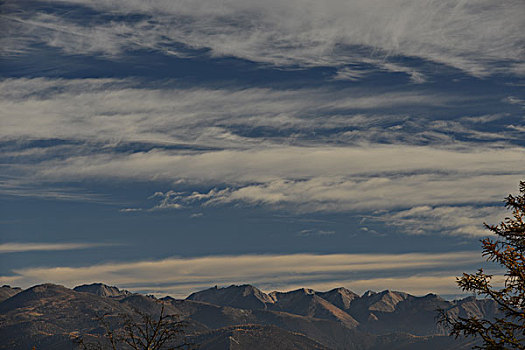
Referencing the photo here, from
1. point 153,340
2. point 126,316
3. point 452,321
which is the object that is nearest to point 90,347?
point 126,316

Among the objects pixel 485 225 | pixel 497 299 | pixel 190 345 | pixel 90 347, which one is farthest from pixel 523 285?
pixel 90 347

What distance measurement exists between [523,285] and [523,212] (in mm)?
4245

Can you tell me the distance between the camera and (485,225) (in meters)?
37.6

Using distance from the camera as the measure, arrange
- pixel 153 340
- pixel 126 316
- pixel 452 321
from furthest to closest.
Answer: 1. pixel 126 316
2. pixel 153 340
3. pixel 452 321

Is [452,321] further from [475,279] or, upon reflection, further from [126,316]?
[126,316]

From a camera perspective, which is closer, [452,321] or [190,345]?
[452,321]

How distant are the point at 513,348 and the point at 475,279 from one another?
4170 mm

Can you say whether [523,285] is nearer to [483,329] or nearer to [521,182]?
[483,329]

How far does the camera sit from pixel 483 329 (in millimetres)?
36219

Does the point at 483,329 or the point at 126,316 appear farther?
the point at 126,316

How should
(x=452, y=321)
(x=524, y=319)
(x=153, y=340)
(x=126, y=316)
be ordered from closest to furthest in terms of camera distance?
(x=524, y=319)
(x=452, y=321)
(x=153, y=340)
(x=126, y=316)

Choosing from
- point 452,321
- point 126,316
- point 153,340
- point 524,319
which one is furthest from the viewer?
point 126,316

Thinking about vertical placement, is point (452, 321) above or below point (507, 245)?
below

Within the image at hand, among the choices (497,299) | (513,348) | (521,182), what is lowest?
(513,348)
